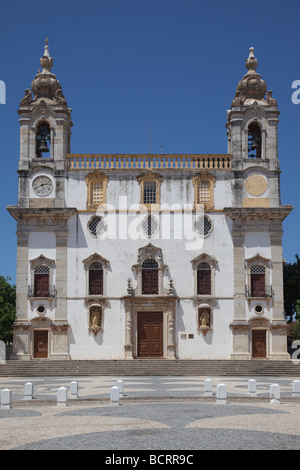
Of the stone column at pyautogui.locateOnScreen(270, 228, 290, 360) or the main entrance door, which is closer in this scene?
the stone column at pyautogui.locateOnScreen(270, 228, 290, 360)

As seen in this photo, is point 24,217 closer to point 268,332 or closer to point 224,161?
point 224,161

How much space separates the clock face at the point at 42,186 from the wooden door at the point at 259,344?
47.1 ft

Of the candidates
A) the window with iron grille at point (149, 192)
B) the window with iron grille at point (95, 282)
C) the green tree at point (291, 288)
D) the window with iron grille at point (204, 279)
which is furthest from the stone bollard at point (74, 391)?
the green tree at point (291, 288)

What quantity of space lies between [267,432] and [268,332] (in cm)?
2499

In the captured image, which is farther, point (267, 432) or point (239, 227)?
point (239, 227)

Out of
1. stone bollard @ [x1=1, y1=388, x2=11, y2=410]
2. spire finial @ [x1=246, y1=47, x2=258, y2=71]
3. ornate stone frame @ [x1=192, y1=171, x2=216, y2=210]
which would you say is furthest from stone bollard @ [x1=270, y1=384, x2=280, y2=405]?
spire finial @ [x1=246, y1=47, x2=258, y2=71]

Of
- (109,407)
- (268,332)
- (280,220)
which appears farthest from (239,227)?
(109,407)

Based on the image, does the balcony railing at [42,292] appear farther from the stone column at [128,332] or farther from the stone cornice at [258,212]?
the stone cornice at [258,212]

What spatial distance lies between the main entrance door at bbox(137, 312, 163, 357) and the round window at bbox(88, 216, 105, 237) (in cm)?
522

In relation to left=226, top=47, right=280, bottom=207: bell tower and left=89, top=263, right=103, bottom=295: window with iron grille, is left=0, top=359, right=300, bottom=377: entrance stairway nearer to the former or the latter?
left=89, top=263, right=103, bottom=295: window with iron grille

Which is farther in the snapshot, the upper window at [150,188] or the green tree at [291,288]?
the green tree at [291,288]

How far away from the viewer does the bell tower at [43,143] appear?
41.5m

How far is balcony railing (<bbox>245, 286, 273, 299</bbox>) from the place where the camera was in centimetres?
4022

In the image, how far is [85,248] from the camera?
134 ft
